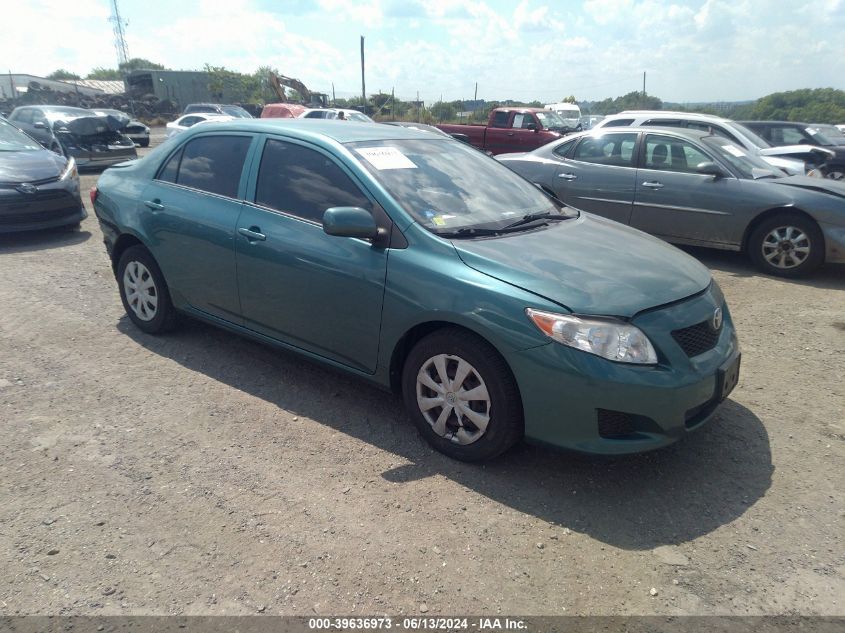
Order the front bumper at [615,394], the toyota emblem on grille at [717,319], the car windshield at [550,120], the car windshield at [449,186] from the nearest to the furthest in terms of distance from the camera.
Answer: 1. the front bumper at [615,394]
2. the toyota emblem on grille at [717,319]
3. the car windshield at [449,186]
4. the car windshield at [550,120]

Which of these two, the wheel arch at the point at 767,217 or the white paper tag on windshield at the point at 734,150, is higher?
the white paper tag on windshield at the point at 734,150

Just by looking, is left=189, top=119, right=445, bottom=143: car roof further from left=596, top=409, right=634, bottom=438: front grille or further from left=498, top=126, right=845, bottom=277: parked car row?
left=498, top=126, right=845, bottom=277: parked car row

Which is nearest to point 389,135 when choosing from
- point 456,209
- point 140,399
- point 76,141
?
point 456,209

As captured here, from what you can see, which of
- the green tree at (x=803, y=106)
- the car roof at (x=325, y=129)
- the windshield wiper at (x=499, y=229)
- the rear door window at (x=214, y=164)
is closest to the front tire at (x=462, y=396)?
the windshield wiper at (x=499, y=229)

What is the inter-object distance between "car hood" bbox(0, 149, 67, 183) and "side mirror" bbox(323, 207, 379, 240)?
21.4ft

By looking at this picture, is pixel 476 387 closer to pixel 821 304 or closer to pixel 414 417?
pixel 414 417

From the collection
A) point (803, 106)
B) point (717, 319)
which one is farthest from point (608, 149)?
point (803, 106)

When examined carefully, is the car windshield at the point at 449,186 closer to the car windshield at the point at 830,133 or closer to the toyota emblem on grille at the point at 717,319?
the toyota emblem on grille at the point at 717,319

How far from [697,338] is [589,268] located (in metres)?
0.64

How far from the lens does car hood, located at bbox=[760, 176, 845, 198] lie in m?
6.92

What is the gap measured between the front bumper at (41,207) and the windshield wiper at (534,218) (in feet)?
22.5

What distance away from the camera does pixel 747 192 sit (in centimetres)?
720

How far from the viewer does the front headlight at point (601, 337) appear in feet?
9.86

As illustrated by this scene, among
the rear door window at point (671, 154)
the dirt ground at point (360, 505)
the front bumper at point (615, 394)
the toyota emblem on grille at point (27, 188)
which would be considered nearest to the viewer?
the dirt ground at point (360, 505)
